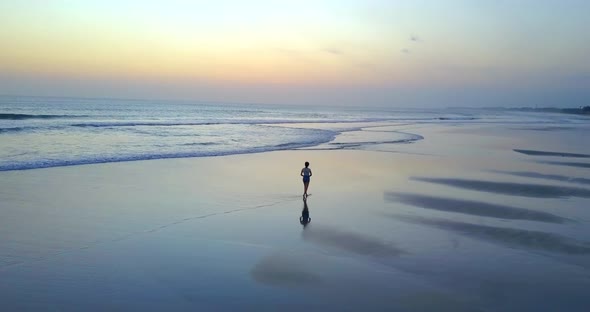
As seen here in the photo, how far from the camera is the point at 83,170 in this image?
54.4 feet

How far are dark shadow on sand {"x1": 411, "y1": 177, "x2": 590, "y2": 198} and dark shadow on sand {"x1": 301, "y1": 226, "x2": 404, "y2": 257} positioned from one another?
7.56 meters

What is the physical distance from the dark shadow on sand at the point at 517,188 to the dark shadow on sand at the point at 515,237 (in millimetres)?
4874

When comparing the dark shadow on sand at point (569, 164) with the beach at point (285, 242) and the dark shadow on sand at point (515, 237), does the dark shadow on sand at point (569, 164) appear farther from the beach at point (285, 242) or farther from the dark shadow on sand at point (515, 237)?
the dark shadow on sand at point (515, 237)

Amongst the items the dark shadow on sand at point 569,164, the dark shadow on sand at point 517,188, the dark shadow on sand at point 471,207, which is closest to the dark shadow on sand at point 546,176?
the dark shadow on sand at point 517,188

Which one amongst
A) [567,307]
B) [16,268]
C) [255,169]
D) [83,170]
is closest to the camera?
[567,307]

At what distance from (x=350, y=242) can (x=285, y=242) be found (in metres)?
1.34

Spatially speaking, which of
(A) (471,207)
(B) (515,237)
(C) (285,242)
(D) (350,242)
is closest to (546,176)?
(A) (471,207)

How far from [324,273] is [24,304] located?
4387mm

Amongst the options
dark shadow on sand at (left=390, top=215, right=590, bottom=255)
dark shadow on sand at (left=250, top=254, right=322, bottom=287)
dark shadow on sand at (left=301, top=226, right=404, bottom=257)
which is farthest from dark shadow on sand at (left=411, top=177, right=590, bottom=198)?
dark shadow on sand at (left=250, top=254, right=322, bottom=287)

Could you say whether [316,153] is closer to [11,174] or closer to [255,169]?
[255,169]

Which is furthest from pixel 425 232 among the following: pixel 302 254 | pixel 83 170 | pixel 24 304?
pixel 83 170

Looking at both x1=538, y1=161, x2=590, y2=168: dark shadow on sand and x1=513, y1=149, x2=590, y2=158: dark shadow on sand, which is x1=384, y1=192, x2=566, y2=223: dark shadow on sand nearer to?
x1=538, y1=161, x2=590, y2=168: dark shadow on sand

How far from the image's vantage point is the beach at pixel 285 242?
652cm

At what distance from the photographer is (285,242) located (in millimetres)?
9008
